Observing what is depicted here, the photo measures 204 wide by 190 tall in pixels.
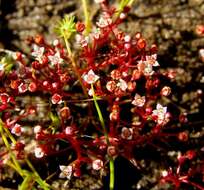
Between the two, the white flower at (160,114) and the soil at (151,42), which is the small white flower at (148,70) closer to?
the white flower at (160,114)

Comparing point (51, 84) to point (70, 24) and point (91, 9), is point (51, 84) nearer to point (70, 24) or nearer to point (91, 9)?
point (70, 24)

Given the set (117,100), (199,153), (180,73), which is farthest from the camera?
(180,73)

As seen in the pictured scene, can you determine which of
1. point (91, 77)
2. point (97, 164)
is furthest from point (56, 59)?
point (97, 164)

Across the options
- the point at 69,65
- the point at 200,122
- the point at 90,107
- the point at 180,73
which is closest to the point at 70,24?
the point at 69,65

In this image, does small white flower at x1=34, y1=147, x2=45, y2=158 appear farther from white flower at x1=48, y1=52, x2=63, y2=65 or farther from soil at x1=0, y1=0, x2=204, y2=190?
white flower at x1=48, y1=52, x2=63, y2=65

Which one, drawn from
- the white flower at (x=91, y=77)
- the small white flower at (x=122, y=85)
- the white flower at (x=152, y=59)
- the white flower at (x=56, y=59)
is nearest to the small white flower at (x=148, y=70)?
the white flower at (x=152, y=59)

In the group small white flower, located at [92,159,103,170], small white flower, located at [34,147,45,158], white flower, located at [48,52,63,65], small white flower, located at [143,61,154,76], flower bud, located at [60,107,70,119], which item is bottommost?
small white flower, located at [92,159,103,170]

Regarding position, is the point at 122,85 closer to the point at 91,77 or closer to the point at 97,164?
the point at 91,77

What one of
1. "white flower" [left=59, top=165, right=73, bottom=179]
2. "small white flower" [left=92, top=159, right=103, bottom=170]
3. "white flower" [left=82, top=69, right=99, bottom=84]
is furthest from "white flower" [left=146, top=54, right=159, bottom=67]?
"white flower" [left=59, top=165, right=73, bottom=179]
